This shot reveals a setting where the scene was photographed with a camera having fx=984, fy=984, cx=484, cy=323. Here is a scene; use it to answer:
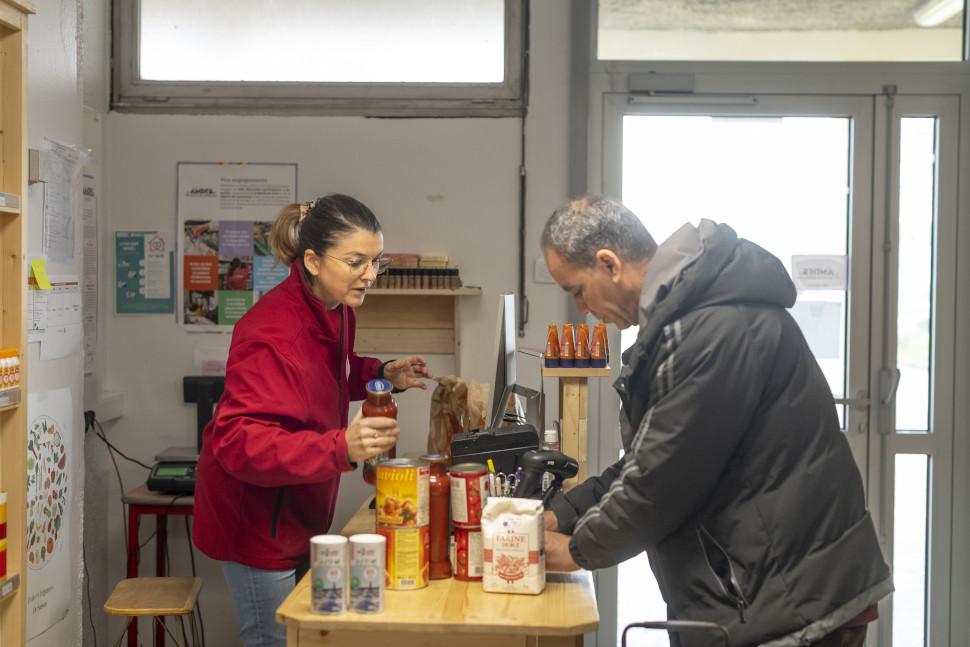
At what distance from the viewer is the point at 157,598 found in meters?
2.89

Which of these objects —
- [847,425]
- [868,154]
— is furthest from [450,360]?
[868,154]

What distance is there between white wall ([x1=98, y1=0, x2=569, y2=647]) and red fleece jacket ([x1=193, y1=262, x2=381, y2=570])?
4.79ft

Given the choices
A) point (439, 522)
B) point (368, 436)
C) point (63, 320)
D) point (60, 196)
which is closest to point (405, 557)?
point (439, 522)

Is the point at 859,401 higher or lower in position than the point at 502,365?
lower

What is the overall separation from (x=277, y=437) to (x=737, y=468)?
0.90 meters

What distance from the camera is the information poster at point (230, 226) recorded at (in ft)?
12.5

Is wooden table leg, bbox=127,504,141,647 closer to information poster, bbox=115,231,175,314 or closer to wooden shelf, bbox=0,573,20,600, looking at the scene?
information poster, bbox=115,231,175,314

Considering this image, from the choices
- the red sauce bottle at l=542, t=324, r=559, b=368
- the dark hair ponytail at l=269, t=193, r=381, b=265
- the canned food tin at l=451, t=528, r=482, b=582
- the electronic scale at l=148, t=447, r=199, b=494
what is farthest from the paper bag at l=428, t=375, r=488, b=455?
the electronic scale at l=148, t=447, r=199, b=494

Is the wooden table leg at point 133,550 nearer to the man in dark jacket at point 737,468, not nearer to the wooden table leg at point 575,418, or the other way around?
the wooden table leg at point 575,418

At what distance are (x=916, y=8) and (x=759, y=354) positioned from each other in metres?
2.82

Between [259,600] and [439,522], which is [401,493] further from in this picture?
[259,600]

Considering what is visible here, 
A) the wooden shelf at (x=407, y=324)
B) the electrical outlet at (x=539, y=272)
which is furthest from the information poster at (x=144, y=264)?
the electrical outlet at (x=539, y=272)

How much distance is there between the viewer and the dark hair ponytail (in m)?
2.24

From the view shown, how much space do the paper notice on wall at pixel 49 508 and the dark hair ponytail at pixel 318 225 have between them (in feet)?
3.01
